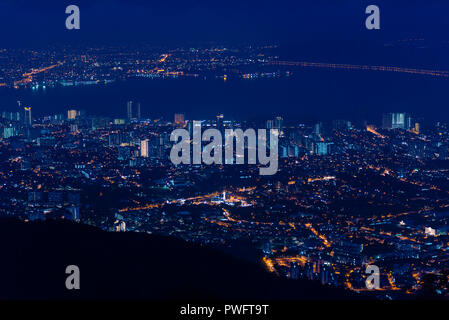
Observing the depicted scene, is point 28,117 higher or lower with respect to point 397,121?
higher

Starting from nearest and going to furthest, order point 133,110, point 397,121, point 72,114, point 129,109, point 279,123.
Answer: point 279,123, point 397,121, point 72,114, point 129,109, point 133,110

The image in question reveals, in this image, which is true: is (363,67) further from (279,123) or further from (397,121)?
(279,123)

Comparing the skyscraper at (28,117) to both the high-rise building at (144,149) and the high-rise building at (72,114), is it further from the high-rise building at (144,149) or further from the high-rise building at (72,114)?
the high-rise building at (144,149)

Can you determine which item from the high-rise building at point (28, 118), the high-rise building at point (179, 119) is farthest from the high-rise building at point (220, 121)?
the high-rise building at point (28, 118)

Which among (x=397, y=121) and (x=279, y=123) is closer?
(x=279, y=123)

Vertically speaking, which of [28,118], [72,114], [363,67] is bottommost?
[28,118]

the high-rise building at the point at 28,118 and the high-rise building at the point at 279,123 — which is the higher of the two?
the high-rise building at the point at 28,118

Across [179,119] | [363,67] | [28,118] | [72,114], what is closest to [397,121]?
[179,119]

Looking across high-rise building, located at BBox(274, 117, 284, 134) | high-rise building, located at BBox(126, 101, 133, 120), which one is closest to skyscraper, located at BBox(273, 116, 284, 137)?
high-rise building, located at BBox(274, 117, 284, 134)

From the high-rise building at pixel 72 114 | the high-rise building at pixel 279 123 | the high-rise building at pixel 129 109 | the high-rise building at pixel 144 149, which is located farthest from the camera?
the high-rise building at pixel 129 109
